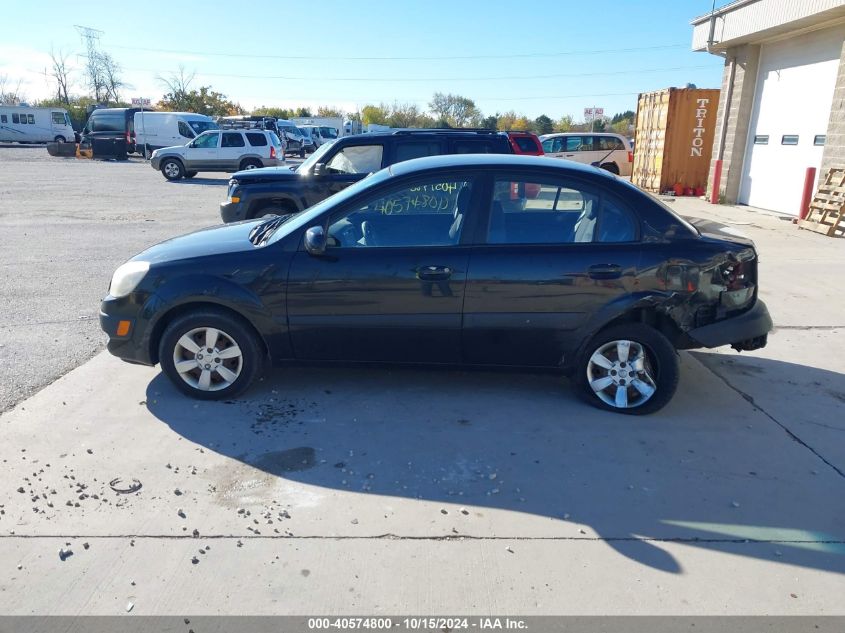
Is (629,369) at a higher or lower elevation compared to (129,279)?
lower

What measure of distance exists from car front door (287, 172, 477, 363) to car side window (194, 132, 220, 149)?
67.9 feet

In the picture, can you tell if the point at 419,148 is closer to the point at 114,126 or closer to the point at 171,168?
the point at 171,168

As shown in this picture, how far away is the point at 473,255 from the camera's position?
4398mm

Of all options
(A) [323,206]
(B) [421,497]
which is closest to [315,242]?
(A) [323,206]

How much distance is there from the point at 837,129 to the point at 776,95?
3.49 m

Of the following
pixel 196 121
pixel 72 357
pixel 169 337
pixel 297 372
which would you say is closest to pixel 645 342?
pixel 297 372

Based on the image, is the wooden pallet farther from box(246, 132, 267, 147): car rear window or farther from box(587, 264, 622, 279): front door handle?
box(246, 132, 267, 147): car rear window

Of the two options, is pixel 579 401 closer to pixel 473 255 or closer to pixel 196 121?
pixel 473 255

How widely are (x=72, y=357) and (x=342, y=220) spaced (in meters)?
2.73

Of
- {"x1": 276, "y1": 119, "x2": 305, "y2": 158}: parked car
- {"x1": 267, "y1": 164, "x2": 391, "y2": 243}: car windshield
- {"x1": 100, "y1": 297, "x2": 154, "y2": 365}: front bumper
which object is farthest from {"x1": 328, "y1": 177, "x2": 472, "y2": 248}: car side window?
{"x1": 276, "y1": 119, "x2": 305, "y2": 158}: parked car

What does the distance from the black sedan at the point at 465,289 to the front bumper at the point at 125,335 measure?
0.01m

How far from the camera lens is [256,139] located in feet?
75.8

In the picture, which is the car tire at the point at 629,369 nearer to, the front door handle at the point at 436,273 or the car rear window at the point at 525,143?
the front door handle at the point at 436,273

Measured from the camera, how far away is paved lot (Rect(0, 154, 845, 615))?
9.30ft
